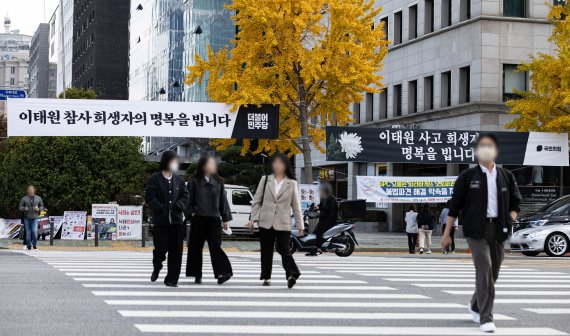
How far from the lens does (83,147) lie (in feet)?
164

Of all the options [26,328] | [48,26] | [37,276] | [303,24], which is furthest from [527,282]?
[48,26]

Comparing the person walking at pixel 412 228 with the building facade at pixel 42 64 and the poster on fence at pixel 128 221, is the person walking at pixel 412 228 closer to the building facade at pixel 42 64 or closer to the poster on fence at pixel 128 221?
the poster on fence at pixel 128 221

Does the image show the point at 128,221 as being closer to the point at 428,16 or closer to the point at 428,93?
the point at 428,93

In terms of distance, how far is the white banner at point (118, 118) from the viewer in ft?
95.1

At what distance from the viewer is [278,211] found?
13.1 meters

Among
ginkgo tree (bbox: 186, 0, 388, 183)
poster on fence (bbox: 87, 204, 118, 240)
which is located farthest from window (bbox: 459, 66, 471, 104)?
poster on fence (bbox: 87, 204, 118, 240)

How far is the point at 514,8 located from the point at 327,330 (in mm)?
37067

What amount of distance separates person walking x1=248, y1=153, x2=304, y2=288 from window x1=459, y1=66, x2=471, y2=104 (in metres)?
32.3

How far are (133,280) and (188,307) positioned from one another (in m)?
3.73

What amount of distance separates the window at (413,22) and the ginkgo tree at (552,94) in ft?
42.7

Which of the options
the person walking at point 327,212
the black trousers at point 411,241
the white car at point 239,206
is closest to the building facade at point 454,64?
the white car at point 239,206

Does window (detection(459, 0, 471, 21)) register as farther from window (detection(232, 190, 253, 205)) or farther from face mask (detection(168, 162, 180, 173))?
face mask (detection(168, 162, 180, 173))

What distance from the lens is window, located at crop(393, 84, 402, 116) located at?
50628 mm

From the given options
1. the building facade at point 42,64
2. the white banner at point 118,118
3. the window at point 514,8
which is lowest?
the white banner at point 118,118
